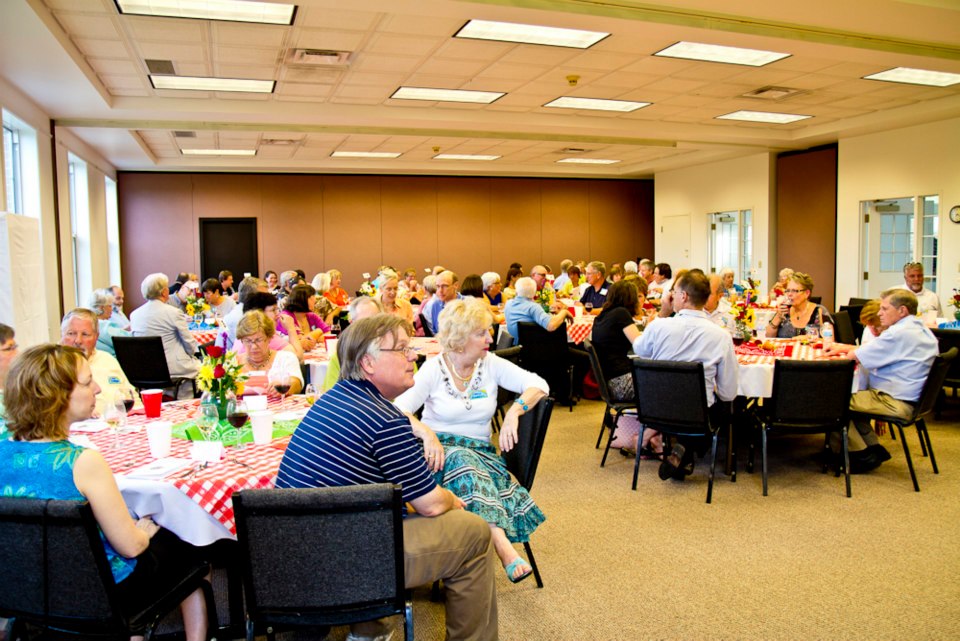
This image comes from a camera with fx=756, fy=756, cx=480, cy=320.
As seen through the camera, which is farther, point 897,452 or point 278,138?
point 278,138

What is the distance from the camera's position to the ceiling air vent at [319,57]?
23.9ft

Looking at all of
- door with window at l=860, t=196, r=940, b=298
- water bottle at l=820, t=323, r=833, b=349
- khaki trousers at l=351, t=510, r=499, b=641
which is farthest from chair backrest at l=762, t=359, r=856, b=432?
door with window at l=860, t=196, r=940, b=298

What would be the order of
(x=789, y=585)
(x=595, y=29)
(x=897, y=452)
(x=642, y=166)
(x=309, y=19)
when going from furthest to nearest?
(x=642, y=166), (x=595, y=29), (x=309, y=19), (x=897, y=452), (x=789, y=585)

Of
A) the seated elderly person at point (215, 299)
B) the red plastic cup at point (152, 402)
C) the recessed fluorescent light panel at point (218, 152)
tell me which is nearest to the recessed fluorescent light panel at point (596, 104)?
the seated elderly person at point (215, 299)

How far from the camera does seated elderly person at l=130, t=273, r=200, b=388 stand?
6.95 m

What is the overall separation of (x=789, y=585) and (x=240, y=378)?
269 centimetres

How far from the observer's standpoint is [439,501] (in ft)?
8.23

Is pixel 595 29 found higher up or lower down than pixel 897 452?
higher up

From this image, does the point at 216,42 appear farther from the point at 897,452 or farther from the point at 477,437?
the point at 897,452

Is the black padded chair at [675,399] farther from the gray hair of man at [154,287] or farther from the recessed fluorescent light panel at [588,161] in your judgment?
the recessed fluorescent light panel at [588,161]

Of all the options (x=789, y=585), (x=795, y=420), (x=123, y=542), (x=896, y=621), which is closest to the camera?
(x=123, y=542)

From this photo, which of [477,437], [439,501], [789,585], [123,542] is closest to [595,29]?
[477,437]

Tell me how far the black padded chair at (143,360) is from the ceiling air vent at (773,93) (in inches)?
294

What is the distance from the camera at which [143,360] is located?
6.45 m
